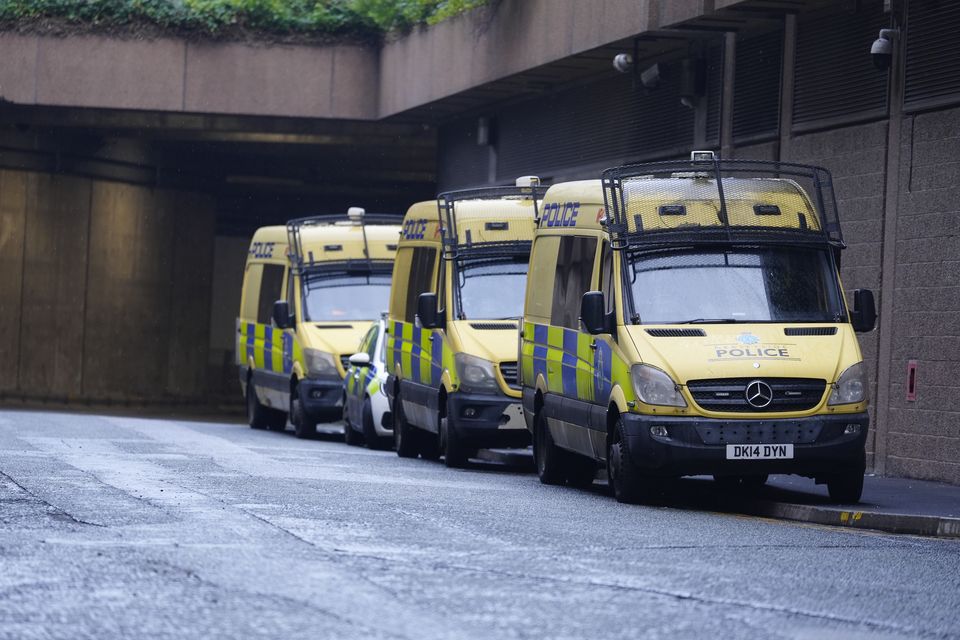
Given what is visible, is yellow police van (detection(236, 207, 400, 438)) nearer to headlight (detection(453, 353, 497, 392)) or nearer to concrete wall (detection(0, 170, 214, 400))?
headlight (detection(453, 353, 497, 392))

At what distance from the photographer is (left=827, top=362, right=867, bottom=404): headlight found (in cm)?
1429

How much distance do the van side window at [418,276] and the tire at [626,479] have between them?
624 centimetres

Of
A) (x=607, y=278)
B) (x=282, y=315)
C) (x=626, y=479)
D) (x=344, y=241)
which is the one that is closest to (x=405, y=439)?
(x=282, y=315)

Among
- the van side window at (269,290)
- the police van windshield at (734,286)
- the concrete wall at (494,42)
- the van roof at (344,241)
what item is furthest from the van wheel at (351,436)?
the police van windshield at (734,286)

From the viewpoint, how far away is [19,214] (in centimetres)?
3906

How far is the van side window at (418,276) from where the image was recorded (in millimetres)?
20734

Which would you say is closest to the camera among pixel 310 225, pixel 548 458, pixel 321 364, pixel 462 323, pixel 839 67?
pixel 548 458

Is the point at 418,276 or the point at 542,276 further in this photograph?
the point at 418,276

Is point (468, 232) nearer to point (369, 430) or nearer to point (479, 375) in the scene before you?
point (479, 375)

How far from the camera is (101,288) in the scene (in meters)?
41.2

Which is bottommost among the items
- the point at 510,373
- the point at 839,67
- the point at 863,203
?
the point at 510,373

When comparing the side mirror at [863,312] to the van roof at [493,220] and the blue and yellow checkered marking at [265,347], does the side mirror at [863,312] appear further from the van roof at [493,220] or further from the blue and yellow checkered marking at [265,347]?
the blue and yellow checkered marking at [265,347]

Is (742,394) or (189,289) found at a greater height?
(189,289)

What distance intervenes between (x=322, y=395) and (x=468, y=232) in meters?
6.77
